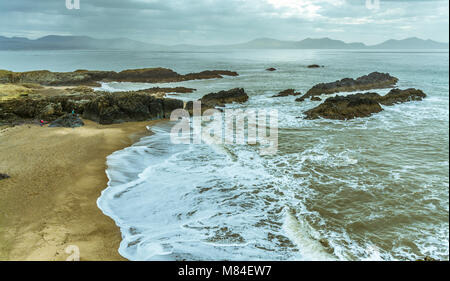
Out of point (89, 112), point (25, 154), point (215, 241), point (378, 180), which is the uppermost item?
point (89, 112)

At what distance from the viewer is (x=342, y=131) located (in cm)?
1334

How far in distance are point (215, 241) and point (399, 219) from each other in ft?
14.1

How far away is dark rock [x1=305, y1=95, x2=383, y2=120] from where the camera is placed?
16.0 meters

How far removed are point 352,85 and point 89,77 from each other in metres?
35.4

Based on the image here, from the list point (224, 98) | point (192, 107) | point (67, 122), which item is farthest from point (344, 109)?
point (67, 122)

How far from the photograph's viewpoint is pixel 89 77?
37031 mm

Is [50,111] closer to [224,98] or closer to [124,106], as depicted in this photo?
[124,106]

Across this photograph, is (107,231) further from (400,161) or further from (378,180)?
(400,161)

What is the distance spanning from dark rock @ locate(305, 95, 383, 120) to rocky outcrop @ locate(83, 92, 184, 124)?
9693 millimetres

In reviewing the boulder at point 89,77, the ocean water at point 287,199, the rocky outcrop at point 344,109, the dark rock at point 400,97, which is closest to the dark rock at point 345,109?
the rocky outcrop at point 344,109

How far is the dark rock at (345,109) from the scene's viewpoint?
16.0 metres

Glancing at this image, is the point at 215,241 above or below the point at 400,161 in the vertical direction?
below

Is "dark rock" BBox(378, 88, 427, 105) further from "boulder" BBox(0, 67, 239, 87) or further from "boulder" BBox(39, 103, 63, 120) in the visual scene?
"boulder" BBox(0, 67, 239, 87)
